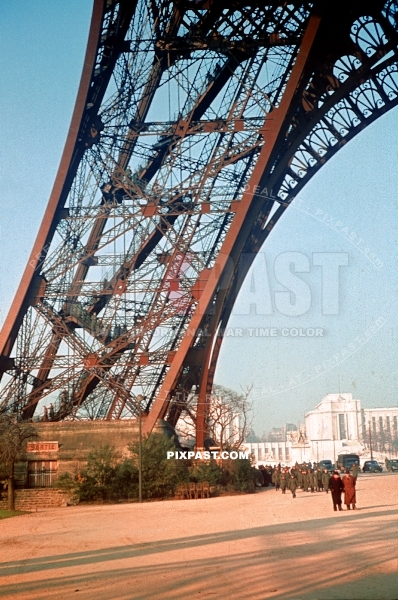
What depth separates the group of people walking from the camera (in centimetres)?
1906

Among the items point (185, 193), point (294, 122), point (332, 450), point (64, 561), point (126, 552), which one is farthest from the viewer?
point (332, 450)

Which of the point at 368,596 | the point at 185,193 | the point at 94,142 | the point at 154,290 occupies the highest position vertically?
the point at 94,142

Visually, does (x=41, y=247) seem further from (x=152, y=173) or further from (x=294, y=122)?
(x=294, y=122)

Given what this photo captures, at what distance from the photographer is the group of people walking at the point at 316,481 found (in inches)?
750

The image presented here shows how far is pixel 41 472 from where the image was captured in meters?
28.4

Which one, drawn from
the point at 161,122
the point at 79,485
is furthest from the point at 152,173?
the point at 79,485

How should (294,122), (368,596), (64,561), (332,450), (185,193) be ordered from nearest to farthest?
(368,596) < (64,561) < (185,193) < (294,122) < (332,450)

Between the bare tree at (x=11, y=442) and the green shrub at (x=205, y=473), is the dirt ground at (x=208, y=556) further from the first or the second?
the green shrub at (x=205, y=473)

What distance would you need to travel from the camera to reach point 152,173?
28703mm

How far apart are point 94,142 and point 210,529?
15164mm

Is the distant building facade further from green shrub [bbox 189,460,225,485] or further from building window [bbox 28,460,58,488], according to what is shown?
building window [bbox 28,460,58,488]

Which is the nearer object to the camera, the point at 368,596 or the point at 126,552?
the point at 368,596

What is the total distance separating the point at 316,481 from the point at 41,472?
9849 mm

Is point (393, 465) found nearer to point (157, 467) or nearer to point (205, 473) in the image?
point (205, 473)
